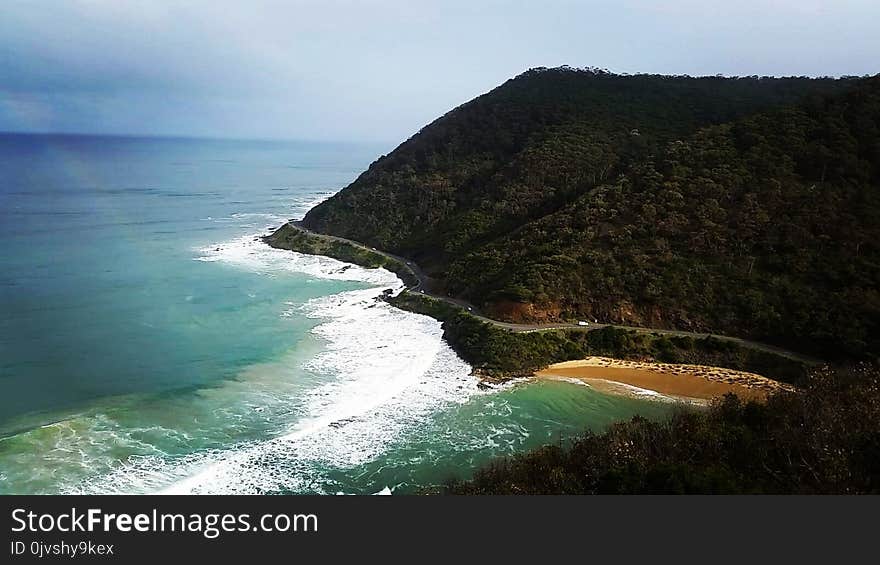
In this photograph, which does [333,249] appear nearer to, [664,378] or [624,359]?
[624,359]

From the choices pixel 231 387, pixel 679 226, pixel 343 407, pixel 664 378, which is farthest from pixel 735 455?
pixel 679 226

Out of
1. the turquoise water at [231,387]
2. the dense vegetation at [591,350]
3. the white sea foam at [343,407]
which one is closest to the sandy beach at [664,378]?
the dense vegetation at [591,350]

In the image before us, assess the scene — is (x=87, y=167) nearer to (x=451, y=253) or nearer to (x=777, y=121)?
(x=451, y=253)

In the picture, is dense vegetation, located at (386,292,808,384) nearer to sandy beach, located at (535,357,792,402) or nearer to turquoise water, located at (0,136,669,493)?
sandy beach, located at (535,357,792,402)

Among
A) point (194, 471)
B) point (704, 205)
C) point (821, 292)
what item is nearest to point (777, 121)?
point (704, 205)

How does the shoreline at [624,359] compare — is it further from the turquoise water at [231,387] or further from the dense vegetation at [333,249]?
the dense vegetation at [333,249]

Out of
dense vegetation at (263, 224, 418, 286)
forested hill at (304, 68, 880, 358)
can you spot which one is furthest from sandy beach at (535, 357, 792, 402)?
dense vegetation at (263, 224, 418, 286)
